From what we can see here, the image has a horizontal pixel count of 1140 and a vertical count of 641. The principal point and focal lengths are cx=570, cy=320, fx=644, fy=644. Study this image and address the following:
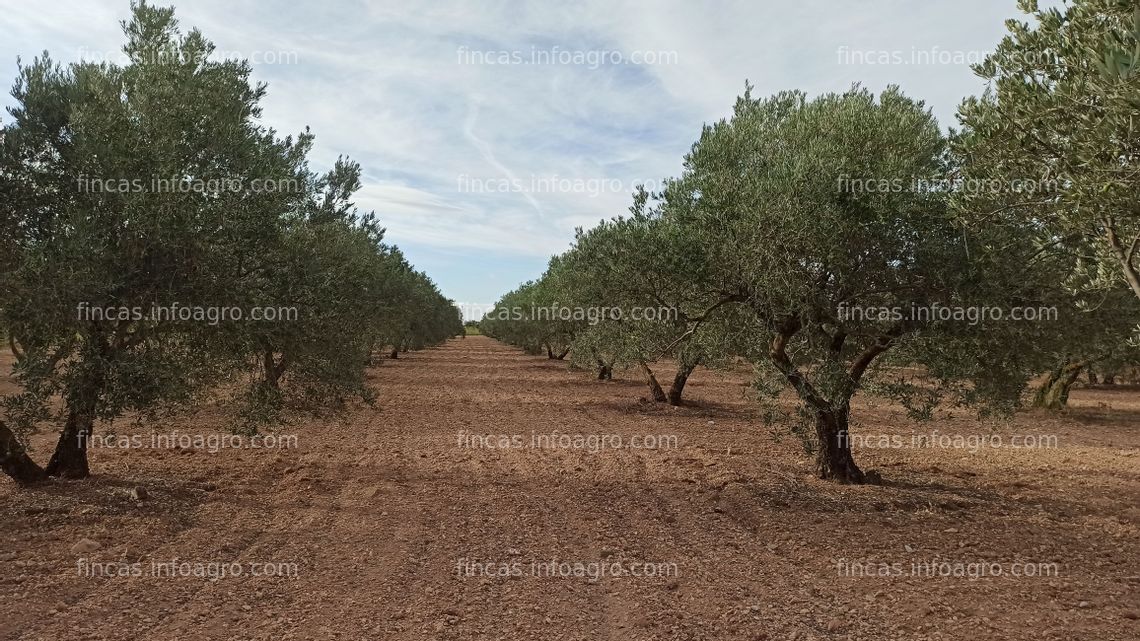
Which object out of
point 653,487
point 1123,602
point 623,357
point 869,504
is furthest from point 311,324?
point 1123,602

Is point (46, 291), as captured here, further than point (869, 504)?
No

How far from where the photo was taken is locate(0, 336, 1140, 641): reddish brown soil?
7.30 metres

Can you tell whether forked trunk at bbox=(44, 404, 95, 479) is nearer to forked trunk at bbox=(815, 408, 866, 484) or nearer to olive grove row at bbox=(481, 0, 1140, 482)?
olive grove row at bbox=(481, 0, 1140, 482)

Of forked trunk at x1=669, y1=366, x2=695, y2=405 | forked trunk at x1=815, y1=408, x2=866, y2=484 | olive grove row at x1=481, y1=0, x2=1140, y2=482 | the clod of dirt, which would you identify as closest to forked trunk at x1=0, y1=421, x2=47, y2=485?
the clod of dirt

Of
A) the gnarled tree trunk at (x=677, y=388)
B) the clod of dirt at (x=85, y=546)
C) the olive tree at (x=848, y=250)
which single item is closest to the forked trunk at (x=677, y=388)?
the gnarled tree trunk at (x=677, y=388)

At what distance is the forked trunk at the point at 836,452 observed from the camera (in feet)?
46.2

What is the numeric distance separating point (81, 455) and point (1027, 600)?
16209 mm

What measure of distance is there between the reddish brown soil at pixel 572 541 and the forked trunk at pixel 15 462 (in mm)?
285

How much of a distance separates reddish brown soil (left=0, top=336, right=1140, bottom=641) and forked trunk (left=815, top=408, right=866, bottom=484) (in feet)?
1.64

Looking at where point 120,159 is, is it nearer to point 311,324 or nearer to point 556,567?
point 311,324

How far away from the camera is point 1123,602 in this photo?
798cm

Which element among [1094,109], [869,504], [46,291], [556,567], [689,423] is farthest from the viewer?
[689,423]

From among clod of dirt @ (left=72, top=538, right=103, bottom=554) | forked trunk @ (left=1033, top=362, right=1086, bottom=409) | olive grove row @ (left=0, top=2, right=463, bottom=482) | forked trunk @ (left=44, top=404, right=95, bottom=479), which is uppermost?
olive grove row @ (left=0, top=2, right=463, bottom=482)

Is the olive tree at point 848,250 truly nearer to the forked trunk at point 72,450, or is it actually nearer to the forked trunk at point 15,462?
the forked trunk at point 72,450
